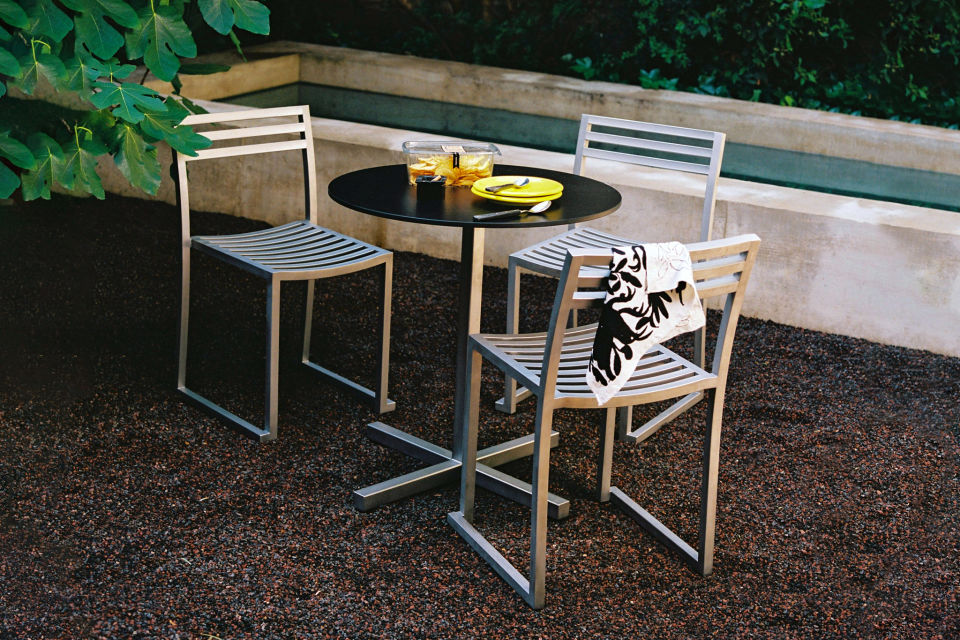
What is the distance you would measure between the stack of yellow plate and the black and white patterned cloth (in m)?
0.63

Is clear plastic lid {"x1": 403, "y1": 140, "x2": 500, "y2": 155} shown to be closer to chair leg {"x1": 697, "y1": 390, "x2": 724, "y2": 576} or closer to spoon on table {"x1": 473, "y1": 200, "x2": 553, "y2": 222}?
spoon on table {"x1": 473, "y1": 200, "x2": 553, "y2": 222}

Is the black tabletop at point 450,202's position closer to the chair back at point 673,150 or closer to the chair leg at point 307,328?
the chair back at point 673,150

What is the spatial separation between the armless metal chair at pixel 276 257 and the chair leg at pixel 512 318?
1.15 ft

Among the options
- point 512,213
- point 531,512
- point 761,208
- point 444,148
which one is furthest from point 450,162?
point 761,208

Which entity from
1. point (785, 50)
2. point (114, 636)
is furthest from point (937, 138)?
point (114, 636)

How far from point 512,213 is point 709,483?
768 mm

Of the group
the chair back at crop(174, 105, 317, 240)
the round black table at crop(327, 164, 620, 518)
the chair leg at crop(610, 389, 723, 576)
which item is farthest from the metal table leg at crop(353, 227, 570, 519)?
the chair back at crop(174, 105, 317, 240)

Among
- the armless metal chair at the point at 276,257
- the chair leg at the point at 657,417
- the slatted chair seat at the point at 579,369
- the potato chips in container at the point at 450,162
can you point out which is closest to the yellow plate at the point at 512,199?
the potato chips in container at the point at 450,162

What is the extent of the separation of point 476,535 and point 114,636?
839 mm

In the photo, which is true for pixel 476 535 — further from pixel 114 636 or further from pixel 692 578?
pixel 114 636

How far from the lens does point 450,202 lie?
8.39 ft

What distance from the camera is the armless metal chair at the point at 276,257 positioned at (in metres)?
2.89

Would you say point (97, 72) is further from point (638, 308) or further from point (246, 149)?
point (638, 308)

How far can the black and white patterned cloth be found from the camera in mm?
1952
